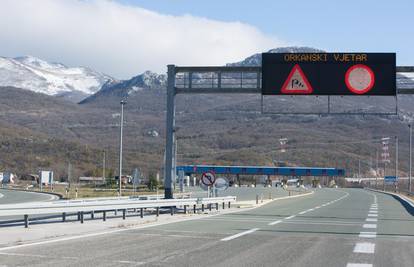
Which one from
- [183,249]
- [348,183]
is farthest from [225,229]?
[348,183]

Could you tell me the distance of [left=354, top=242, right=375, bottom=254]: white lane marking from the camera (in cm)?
1559

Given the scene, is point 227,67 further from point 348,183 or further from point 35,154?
point 348,183

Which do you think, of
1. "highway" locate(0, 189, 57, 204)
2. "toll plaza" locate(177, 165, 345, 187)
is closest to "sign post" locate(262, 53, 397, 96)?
"highway" locate(0, 189, 57, 204)

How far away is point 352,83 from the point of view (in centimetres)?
3192

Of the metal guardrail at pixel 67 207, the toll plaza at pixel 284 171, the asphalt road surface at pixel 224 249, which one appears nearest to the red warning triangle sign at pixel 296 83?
the metal guardrail at pixel 67 207

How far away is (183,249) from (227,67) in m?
18.7

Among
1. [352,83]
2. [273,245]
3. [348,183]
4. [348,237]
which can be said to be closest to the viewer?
[273,245]

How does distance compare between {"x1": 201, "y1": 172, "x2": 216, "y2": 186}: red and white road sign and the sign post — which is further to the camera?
{"x1": 201, "y1": 172, "x2": 216, "y2": 186}: red and white road sign

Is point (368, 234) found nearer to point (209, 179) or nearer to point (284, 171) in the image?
Answer: point (209, 179)

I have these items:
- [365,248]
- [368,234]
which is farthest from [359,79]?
[365,248]

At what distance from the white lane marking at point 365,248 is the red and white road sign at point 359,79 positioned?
602 inches

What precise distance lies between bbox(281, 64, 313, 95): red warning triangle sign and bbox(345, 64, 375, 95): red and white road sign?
1810 mm

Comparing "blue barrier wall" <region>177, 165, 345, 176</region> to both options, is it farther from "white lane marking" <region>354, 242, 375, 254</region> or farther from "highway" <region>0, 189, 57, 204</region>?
"white lane marking" <region>354, 242, 375, 254</region>

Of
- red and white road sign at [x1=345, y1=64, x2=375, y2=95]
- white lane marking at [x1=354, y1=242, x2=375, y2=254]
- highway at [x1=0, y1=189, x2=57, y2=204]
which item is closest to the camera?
white lane marking at [x1=354, y1=242, x2=375, y2=254]
